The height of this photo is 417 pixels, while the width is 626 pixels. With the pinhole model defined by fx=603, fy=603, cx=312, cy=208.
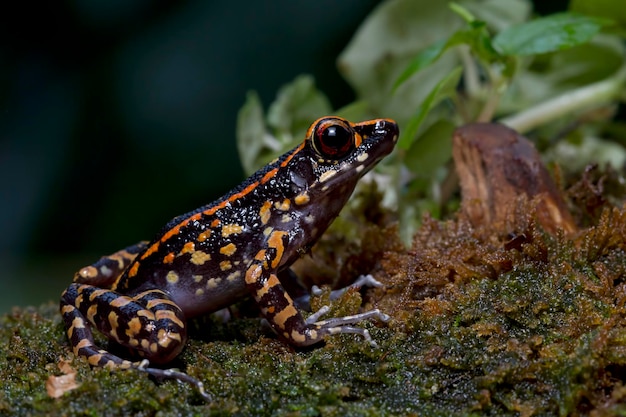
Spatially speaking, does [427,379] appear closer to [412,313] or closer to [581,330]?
[412,313]

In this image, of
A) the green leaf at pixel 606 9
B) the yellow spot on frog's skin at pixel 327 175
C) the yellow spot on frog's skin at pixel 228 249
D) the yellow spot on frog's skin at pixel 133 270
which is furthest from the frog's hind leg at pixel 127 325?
the green leaf at pixel 606 9

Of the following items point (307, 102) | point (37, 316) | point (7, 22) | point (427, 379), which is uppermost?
point (7, 22)

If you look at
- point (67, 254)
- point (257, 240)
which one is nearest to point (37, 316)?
point (257, 240)

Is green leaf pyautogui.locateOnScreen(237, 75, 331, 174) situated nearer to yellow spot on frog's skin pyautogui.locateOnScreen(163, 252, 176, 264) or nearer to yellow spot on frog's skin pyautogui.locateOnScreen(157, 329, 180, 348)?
yellow spot on frog's skin pyautogui.locateOnScreen(163, 252, 176, 264)

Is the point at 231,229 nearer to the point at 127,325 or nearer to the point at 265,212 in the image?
the point at 265,212

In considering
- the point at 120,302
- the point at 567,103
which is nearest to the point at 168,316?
the point at 120,302

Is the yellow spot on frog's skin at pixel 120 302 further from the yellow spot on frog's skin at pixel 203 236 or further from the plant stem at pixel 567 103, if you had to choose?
the plant stem at pixel 567 103
